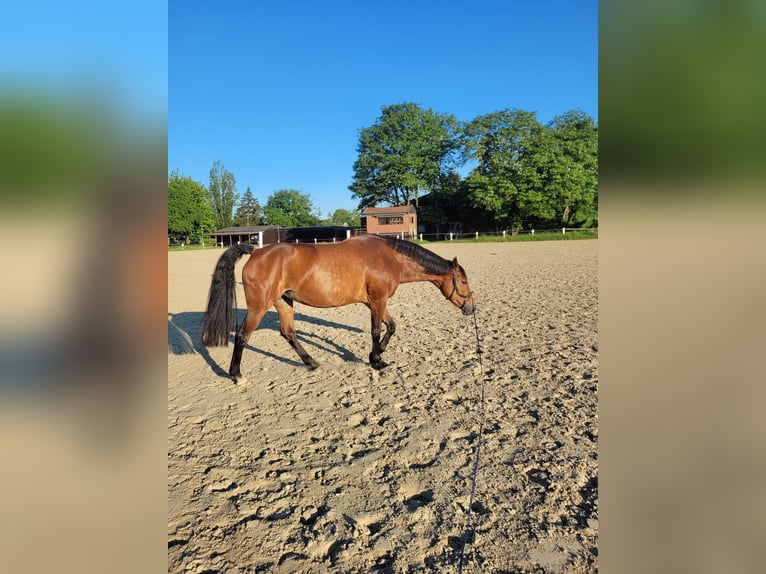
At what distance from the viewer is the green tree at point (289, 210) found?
80019 millimetres

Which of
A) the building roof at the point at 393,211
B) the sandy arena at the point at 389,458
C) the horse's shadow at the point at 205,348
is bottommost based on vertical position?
the sandy arena at the point at 389,458

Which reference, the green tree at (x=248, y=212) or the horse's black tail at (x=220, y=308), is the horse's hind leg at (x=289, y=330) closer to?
the horse's black tail at (x=220, y=308)

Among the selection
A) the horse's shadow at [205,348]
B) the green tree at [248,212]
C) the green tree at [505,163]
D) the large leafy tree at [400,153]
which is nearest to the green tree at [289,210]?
the green tree at [248,212]

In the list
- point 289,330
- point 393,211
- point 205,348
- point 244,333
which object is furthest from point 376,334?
point 393,211

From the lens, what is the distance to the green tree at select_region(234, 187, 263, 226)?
8044 centimetres

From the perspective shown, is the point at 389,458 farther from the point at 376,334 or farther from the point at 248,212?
the point at 248,212

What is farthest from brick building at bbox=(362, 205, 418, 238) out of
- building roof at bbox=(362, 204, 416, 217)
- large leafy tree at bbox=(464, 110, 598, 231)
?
large leafy tree at bbox=(464, 110, 598, 231)

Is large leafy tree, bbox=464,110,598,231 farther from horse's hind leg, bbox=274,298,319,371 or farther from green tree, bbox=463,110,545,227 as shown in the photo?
horse's hind leg, bbox=274,298,319,371

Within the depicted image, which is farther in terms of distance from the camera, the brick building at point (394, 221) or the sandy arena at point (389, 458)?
the brick building at point (394, 221)

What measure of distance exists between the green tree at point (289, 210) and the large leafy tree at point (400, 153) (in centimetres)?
2173

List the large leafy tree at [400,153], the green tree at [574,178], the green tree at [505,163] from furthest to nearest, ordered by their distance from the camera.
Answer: the large leafy tree at [400,153], the green tree at [505,163], the green tree at [574,178]

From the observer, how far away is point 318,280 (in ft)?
15.9

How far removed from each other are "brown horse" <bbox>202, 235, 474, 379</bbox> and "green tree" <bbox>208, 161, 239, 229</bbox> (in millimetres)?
74484

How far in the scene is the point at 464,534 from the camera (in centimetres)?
219
